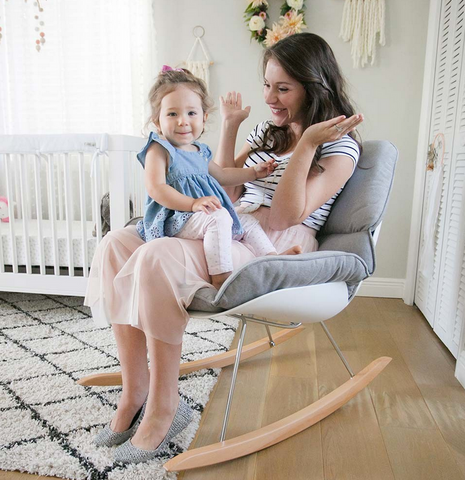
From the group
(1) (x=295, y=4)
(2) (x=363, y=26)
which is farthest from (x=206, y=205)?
(2) (x=363, y=26)

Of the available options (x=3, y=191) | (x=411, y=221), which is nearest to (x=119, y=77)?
(x=3, y=191)

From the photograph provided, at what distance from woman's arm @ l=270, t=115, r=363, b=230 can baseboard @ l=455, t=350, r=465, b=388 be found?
845 mm

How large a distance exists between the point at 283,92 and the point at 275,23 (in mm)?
1310

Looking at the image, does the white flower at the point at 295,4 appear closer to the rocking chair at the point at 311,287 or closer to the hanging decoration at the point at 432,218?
the hanging decoration at the point at 432,218

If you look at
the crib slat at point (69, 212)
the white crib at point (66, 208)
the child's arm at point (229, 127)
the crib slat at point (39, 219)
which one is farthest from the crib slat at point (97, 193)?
the child's arm at point (229, 127)

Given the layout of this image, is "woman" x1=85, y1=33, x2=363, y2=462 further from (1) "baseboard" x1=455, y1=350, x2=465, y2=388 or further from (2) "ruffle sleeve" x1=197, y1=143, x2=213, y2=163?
(1) "baseboard" x1=455, y1=350, x2=465, y2=388

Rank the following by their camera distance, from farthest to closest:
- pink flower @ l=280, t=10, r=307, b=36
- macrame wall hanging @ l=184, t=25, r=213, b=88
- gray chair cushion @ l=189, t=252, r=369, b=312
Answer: macrame wall hanging @ l=184, t=25, r=213, b=88 → pink flower @ l=280, t=10, r=307, b=36 → gray chair cushion @ l=189, t=252, r=369, b=312

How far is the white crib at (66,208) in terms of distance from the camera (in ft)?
6.55

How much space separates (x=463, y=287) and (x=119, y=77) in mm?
2221

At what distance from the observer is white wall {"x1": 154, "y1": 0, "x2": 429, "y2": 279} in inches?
98.2

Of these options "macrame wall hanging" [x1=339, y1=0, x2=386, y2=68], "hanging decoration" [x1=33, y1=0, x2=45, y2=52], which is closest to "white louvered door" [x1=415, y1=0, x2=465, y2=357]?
"macrame wall hanging" [x1=339, y1=0, x2=386, y2=68]

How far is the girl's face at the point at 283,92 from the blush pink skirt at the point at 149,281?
472 mm

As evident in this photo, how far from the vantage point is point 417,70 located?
8.21ft

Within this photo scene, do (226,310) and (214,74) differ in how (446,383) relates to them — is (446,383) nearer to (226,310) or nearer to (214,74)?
(226,310)
